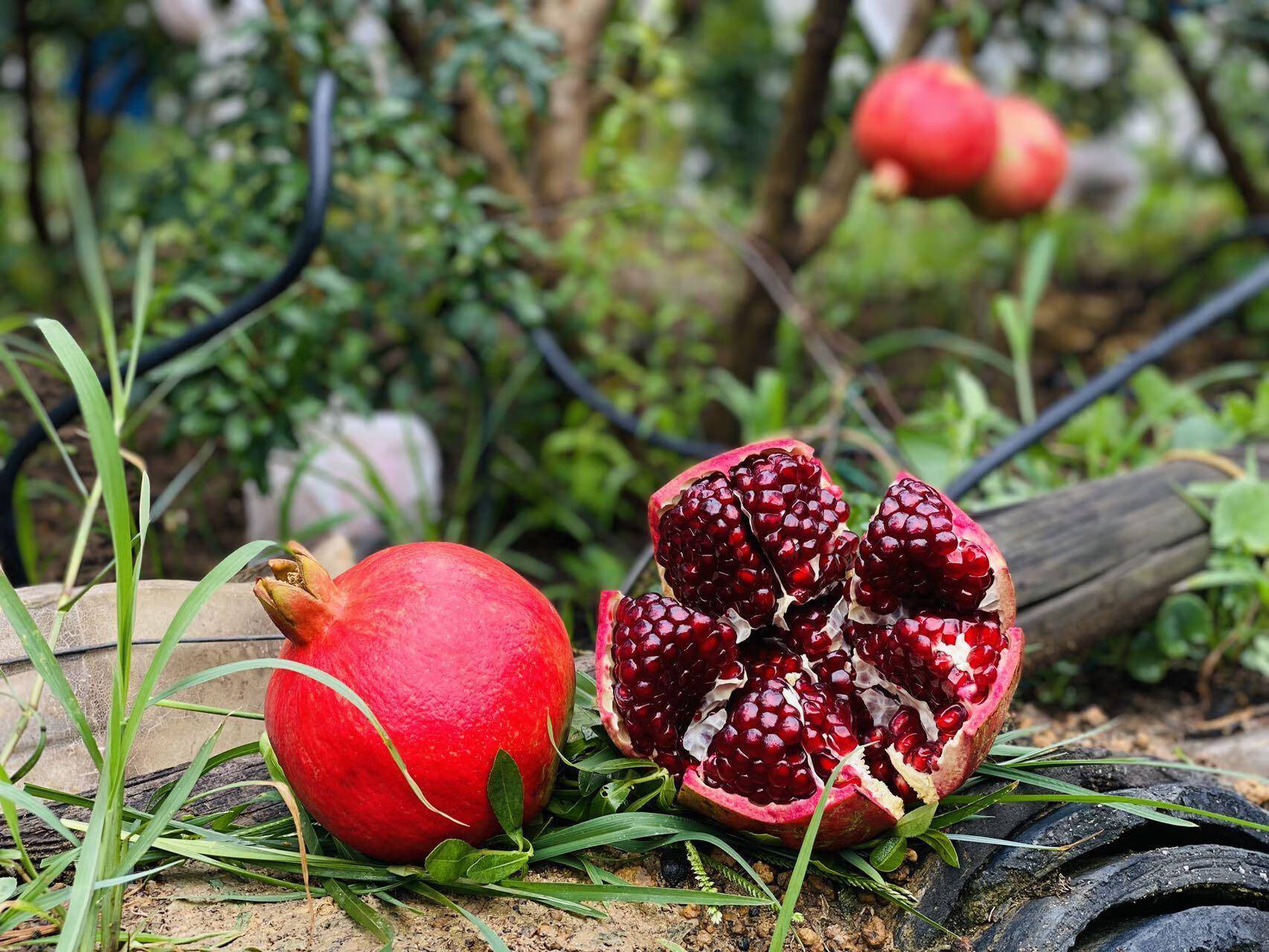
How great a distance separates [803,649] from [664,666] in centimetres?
17

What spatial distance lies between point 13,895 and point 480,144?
2.01 m

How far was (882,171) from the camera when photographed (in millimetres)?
2314

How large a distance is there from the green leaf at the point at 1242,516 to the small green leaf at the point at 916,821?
103cm

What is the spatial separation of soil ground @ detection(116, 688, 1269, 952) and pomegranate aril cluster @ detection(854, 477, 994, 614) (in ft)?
0.84

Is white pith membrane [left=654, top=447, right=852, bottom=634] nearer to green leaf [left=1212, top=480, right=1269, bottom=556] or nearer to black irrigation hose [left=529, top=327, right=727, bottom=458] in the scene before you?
green leaf [left=1212, top=480, right=1269, bottom=556]

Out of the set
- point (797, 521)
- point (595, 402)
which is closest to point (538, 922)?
point (797, 521)

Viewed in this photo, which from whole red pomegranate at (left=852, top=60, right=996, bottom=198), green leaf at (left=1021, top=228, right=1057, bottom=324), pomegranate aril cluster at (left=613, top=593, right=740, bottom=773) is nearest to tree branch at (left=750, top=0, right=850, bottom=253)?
whole red pomegranate at (left=852, top=60, right=996, bottom=198)

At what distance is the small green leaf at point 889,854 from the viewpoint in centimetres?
92

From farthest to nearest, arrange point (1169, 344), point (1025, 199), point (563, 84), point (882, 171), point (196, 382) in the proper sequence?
point (563, 84), point (1025, 199), point (882, 171), point (1169, 344), point (196, 382)

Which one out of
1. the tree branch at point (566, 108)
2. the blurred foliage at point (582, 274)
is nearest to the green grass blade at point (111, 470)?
the blurred foliage at point (582, 274)

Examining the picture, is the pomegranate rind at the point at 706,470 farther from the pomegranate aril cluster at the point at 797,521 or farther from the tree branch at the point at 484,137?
the tree branch at the point at 484,137

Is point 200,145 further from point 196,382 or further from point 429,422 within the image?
point 429,422

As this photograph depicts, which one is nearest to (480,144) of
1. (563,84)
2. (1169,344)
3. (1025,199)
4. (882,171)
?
(563,84)

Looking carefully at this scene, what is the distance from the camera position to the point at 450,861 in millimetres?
889
